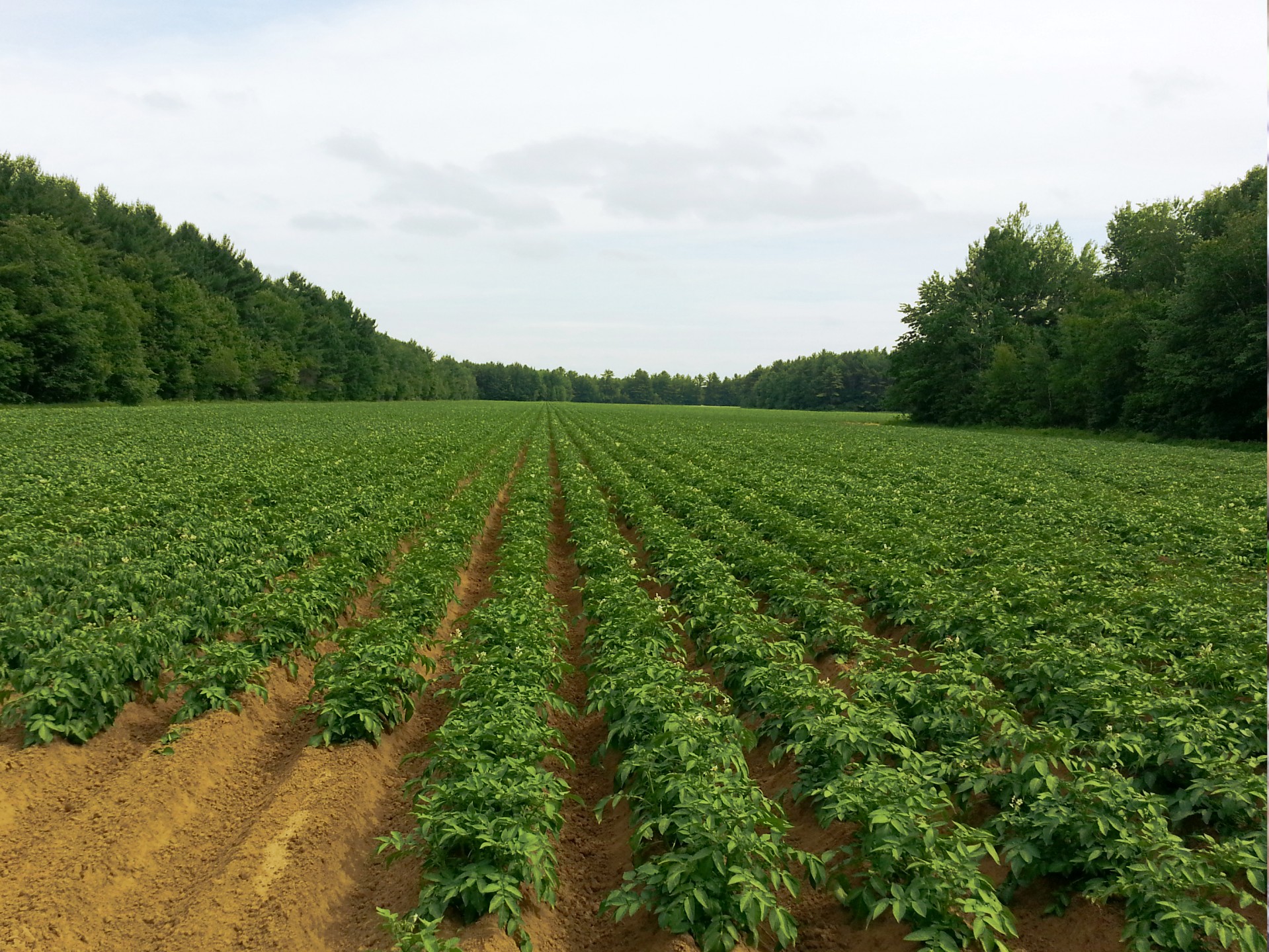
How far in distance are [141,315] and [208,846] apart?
240ft

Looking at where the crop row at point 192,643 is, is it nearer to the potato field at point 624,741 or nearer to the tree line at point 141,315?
the potato field at point 624,741

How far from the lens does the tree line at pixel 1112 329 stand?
40469 millimetres

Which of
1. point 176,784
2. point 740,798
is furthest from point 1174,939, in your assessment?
point 176,784

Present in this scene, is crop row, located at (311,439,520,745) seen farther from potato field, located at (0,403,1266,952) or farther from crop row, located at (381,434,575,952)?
crop row, located at (381,434,575,952)

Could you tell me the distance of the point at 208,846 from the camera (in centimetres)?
534

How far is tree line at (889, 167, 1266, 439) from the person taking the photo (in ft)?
133

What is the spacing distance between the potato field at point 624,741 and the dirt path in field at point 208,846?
3cm

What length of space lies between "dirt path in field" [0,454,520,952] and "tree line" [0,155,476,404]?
57.3 meters

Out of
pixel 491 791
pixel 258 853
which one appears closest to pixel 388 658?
pixel 258 853

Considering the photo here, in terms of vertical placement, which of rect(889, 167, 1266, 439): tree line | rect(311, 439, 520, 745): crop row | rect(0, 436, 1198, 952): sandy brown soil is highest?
rect(889, 167, 1266, 439): tree line

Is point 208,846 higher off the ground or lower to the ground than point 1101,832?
lower

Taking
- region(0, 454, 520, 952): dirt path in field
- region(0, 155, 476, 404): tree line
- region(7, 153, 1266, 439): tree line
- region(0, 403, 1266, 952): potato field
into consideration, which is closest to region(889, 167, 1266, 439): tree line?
region(7, 153, 1266, 439): tree line

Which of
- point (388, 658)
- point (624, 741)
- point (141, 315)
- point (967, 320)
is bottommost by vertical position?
point (624, 741)

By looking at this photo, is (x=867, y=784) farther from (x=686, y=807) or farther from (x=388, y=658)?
(x=388, y=658)
